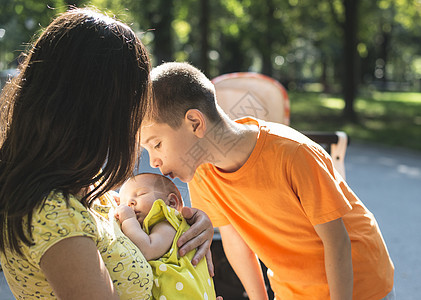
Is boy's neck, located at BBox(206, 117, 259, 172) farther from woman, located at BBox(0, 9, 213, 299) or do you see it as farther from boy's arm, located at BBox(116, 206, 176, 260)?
woman, located at BBox(0, 9, 213, 299)

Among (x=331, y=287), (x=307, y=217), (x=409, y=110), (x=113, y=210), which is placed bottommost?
(x=409, y=110)

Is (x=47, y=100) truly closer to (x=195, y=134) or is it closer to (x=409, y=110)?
(x=195, y=134)

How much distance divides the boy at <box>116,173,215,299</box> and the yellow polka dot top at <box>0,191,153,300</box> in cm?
12

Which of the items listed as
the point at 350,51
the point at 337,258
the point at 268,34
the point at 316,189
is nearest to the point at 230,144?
the point at 316,189

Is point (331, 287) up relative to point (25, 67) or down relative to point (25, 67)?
down

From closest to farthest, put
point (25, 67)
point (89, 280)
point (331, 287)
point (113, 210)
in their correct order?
point (89, 280) < point (25, 67) < point (113, 210) < point (331, 287)

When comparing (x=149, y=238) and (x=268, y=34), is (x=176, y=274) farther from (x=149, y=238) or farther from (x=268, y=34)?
(x=268, y=34)

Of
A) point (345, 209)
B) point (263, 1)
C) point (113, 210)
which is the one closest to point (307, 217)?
point (345, 209)

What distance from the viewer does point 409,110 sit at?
17094mm

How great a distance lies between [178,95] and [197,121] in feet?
0.37

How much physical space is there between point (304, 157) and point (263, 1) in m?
16.2

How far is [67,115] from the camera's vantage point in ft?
3.41

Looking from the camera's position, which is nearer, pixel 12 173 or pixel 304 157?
pixel 12 173

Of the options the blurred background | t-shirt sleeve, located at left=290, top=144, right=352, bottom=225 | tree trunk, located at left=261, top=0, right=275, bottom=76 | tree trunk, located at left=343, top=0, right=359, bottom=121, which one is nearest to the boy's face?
t-shirt sleeve, located at left=290, top=144, right=352, bottom=225
